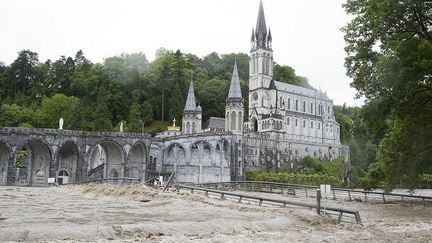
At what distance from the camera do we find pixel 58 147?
4966 cm

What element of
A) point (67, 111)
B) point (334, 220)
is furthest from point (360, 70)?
point (67, 111)

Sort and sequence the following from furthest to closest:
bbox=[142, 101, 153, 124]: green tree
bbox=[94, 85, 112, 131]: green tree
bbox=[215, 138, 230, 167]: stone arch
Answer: bbox=[142, 101, 153, 124]: green tree < bbox=[94, 85, 112, 131]: green tree < bbox=[215, 138, 230, 167]: stone arch

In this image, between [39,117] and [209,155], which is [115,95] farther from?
[209,155]

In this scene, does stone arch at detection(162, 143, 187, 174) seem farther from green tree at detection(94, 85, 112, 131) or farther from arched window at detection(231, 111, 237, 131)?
green tree at detection(94, 85, 112, 131)

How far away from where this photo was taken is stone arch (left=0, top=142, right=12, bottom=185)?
4712cm

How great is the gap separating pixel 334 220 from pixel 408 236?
270cm

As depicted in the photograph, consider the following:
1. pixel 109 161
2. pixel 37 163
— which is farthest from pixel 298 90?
pixel 37 163

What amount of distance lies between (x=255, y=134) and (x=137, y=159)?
71.8 ft

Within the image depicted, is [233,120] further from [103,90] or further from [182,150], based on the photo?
[103,90]

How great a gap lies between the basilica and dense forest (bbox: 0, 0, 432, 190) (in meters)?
7.01

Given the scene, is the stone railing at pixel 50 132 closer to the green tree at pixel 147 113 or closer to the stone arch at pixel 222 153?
the stone arch at pixel 222 153

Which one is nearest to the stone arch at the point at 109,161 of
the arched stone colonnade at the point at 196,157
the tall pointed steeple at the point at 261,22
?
the arched stone colonnade at the point at 196,157

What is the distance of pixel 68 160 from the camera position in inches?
2108

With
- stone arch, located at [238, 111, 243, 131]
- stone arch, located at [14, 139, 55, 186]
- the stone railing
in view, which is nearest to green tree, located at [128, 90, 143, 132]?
the stone railing
